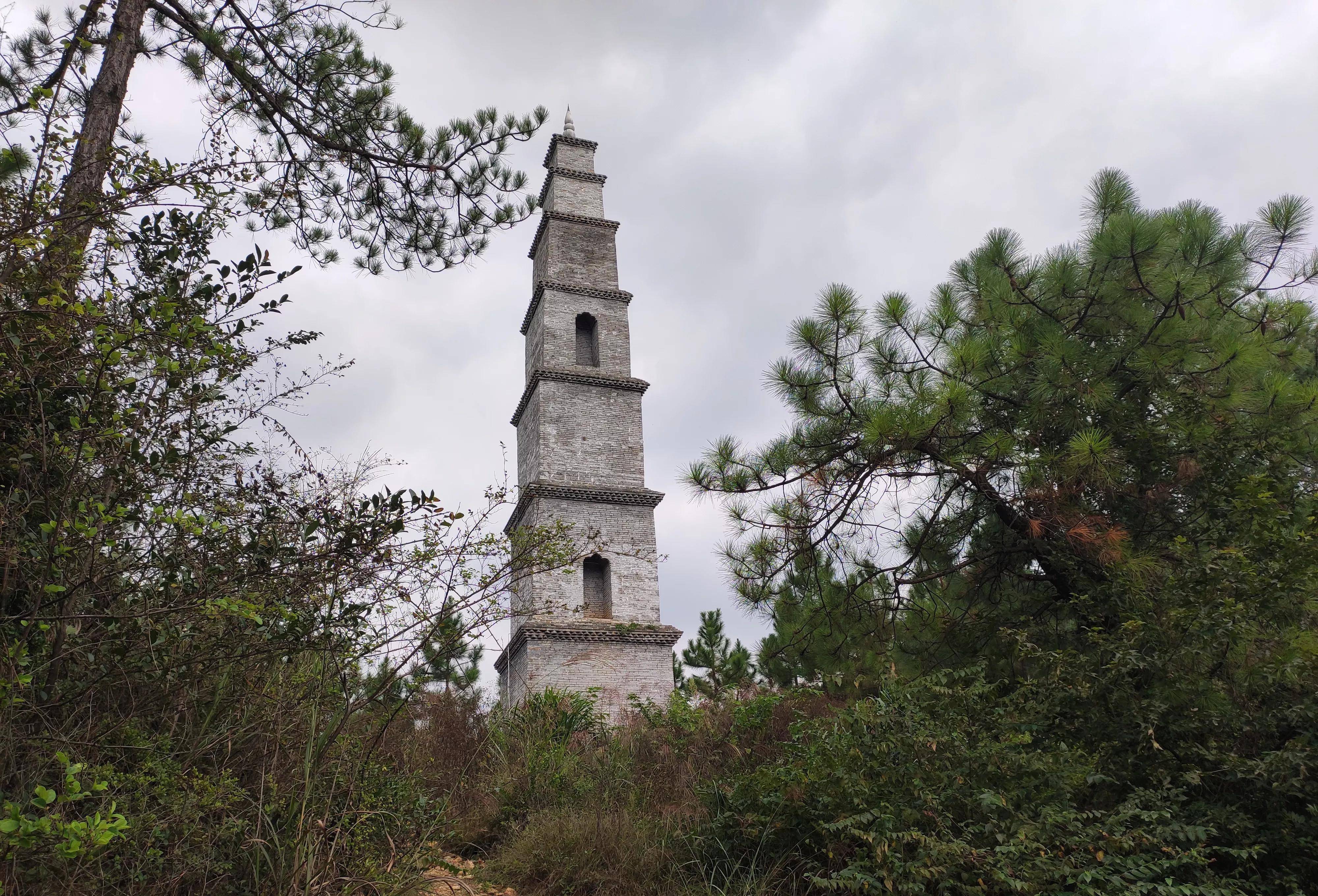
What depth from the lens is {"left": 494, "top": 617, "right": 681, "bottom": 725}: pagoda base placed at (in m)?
15.4

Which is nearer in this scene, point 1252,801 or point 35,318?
point 35,318

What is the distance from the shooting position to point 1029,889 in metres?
4.09

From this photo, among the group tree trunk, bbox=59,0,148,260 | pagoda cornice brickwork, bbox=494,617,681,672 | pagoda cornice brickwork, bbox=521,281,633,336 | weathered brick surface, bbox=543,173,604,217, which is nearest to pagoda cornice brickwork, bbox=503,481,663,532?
pagoda cornice brickwork, bbox=494,617,681,672

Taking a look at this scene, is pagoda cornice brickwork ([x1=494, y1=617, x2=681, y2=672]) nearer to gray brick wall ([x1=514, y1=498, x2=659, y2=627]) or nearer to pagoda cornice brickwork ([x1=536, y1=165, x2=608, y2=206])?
gray brick wall ([x1=514, y1=498, x2=659, y2=627])

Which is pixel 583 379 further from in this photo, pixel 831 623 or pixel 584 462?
pixel 831 623

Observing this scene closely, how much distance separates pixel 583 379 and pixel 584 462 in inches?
73.1

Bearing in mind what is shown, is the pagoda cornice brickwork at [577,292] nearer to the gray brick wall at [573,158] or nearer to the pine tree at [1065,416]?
the gray brick wall at [573,158]

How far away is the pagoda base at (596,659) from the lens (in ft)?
50.5

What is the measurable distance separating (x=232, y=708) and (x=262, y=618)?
2.11 feet

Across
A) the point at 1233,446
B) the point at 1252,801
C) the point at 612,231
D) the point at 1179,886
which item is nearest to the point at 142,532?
the point at 1179,886

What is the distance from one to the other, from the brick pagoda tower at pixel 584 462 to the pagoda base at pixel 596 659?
20mm

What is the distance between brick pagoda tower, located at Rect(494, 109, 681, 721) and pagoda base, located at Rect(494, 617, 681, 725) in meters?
0.02

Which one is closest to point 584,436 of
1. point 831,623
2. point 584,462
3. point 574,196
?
point 584,462

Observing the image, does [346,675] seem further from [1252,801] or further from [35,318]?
[1252,801]
